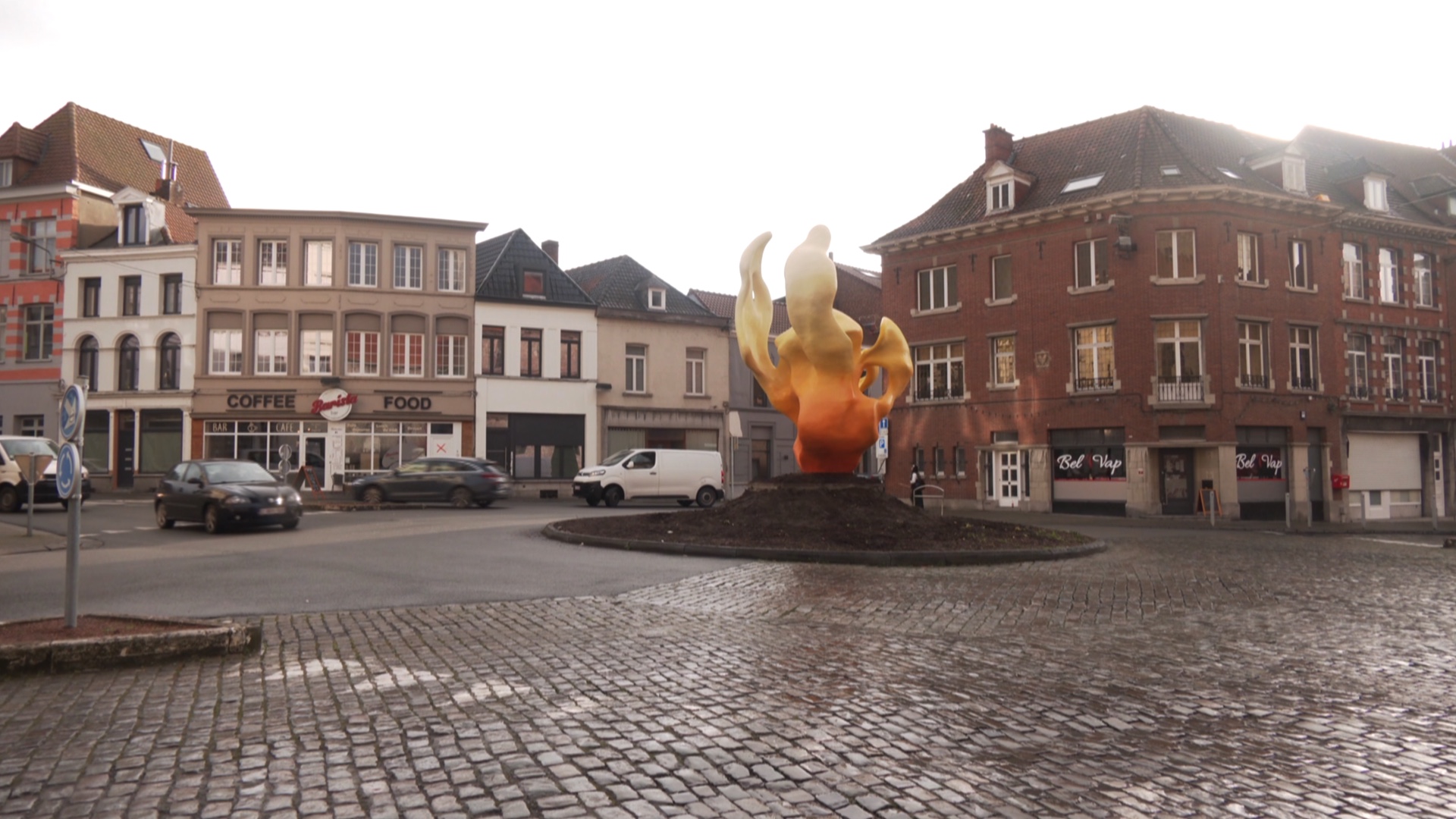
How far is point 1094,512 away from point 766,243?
19113mm

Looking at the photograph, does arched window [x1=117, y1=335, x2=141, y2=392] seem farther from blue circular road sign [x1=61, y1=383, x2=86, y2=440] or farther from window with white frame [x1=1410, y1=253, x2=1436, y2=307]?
window with white frame [x1=1410, y1=253, x2=1436, y2=307]

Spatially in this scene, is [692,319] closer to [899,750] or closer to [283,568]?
[283,568]

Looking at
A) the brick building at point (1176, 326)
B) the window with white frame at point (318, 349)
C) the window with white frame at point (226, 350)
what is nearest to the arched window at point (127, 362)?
the window with white frame at point (226, 350)

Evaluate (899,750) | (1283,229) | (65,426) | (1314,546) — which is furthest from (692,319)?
(899,750)

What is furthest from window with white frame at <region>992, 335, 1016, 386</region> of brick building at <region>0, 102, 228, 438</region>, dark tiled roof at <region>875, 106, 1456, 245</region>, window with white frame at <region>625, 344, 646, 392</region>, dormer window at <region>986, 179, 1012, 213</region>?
brick building at <region>0, 102, 228, 438</region>

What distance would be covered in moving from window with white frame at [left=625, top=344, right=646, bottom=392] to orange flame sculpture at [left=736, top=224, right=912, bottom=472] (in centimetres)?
2455

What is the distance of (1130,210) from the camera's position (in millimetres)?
32156

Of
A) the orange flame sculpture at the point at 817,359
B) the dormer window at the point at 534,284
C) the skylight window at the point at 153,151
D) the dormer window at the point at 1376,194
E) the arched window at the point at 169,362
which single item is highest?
the skylight window at the point at 153,151

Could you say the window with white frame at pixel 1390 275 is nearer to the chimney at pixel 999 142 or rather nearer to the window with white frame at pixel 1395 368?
the window with white frame at pixel 1395 368

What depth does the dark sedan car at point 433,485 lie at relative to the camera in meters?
29.8

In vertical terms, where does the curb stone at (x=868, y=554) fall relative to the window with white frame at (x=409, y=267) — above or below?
below

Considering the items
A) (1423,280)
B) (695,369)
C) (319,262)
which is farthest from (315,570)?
(1423,280)

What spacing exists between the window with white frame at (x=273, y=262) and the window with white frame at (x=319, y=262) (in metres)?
0.84

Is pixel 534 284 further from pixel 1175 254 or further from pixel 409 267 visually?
pixel 1175 254
